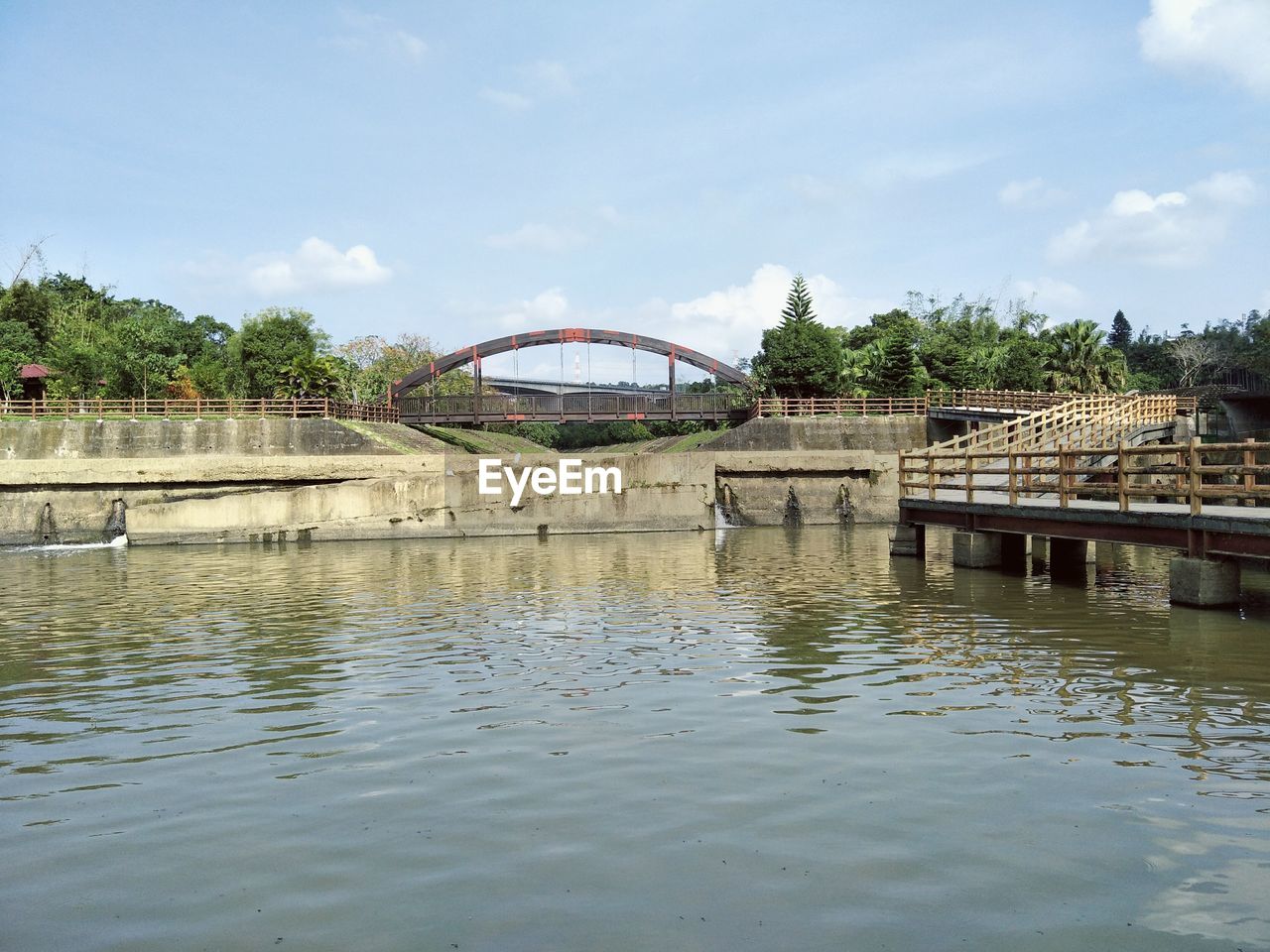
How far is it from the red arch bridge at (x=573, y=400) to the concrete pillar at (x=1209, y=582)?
1431 inches

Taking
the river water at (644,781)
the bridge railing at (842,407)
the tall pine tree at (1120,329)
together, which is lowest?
the river water at (644,781)

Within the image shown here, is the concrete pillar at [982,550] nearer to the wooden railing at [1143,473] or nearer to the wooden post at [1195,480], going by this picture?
the wooden railing at [1143,473]

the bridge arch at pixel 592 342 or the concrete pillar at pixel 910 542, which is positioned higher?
the bridge arch at pixel 592 342

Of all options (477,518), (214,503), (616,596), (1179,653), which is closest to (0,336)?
(214,503)

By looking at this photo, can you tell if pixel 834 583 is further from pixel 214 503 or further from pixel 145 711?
pixel 214 503

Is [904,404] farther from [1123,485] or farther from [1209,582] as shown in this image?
[1209,582]

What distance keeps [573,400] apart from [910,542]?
31954 millimetres

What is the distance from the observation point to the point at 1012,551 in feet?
70.6

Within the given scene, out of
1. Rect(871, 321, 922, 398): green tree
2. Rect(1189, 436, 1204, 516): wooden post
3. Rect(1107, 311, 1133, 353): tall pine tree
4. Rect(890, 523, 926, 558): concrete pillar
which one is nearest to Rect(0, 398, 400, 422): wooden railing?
Rect(871, 321, 922, 398): green tree

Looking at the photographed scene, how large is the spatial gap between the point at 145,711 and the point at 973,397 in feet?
152

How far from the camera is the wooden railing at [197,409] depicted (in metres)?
41.0

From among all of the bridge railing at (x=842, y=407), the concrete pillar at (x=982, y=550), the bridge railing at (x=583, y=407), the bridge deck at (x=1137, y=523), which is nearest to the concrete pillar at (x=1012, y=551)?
the concrete pillar at (x=982, y=550)

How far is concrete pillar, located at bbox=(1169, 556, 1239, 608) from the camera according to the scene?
1441cm

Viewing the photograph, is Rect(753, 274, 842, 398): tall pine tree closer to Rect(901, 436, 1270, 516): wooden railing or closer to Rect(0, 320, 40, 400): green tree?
Rect(901, 436, 1270, 516): wooden railing
